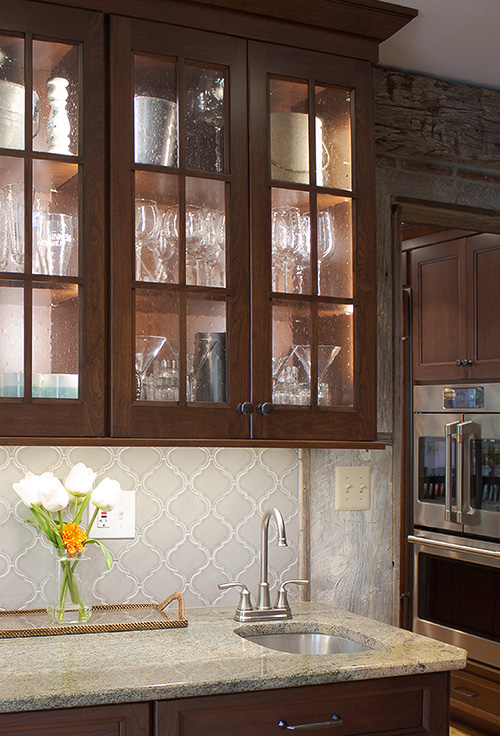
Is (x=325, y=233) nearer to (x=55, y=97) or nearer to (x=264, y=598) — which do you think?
(x=55, y=97)

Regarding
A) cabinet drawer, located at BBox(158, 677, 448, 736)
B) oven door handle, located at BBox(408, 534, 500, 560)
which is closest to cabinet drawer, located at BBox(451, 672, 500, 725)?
oven door handle, located at BBox(408, 534, 500, 560)

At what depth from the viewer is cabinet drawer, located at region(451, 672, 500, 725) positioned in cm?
350

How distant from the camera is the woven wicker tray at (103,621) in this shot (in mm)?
1837

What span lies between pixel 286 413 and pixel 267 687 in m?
0.66

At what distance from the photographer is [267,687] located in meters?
1.58

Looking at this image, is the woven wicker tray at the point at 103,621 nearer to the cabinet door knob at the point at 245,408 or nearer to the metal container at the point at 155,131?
the cabinet door knob at the point at 245,408

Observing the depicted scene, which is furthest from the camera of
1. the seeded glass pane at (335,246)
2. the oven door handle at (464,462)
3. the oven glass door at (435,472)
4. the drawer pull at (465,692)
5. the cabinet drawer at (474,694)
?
the oven glass door at (435,472)

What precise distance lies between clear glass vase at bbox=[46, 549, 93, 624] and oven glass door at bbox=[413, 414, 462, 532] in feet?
7.51

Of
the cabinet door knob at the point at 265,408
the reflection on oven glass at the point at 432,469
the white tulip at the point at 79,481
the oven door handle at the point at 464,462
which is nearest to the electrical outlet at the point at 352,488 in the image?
the cabinet door knob at the point at 265,408

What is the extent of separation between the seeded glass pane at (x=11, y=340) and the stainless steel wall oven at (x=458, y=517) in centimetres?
245

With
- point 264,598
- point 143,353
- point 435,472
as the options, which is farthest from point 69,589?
point 435,472

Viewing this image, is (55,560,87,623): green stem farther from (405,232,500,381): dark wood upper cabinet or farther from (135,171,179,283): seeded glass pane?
(405,232,500,381): dark wood upper cabinet

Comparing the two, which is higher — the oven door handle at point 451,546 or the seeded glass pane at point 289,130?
the seeded glass pane at point 289,130

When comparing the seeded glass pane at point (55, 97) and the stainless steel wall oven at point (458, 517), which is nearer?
the seeded glass pane at point (55, 97)
